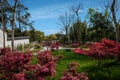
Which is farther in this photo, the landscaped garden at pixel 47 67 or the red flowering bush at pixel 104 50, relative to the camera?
the red flowering bush at pixel 104 50

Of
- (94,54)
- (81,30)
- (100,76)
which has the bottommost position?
(100,76)

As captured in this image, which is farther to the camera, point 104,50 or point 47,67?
point 104,50

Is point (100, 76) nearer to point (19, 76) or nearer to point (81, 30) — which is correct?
point (19, 76)

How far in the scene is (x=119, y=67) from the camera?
1722cm

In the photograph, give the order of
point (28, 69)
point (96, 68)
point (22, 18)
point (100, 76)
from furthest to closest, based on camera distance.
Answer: point (22, 18) < point (96, 68) < point (100, 76) < point (28, 69)

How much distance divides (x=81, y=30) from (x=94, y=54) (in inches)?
2420

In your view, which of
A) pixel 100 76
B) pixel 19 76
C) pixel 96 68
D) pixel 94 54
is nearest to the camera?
pixel 19 76

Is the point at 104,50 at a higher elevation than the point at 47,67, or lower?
higher

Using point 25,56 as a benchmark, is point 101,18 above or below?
above

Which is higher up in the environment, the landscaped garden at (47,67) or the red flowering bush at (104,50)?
the red flowering bush at (104,50)

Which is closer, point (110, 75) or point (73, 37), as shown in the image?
point (110, 75)

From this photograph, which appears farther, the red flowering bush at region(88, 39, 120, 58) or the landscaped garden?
the red flowering bush at region(88, 39, 120, 58)

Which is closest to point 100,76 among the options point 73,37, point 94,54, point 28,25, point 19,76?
point 94,54

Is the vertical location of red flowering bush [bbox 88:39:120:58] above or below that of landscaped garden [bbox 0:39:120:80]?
above
